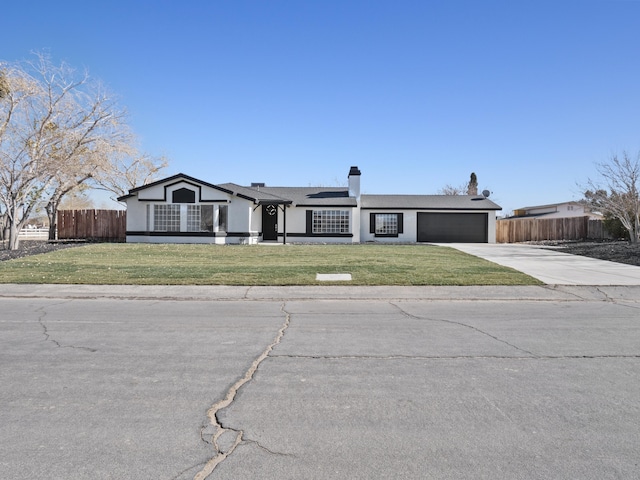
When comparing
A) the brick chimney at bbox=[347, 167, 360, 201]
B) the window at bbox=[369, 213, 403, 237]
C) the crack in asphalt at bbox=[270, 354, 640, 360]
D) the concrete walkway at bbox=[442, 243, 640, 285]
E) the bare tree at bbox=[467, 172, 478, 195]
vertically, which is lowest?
the crack in asphalt at bbox=[270, 354, 640, 360]

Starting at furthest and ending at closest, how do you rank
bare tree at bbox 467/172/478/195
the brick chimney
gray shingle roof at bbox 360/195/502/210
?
bare tree at bbox 467/172/478/195 → gray shingle roof at bbox 360/195/502/210 → the brick chimney

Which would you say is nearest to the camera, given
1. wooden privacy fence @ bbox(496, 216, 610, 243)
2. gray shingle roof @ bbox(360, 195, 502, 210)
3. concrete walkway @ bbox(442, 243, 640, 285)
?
concrete walkway @ bbox(442, 243, 640, 285)

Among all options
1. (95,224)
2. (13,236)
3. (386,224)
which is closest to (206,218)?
(13,236)

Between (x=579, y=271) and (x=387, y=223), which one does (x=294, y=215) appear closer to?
(x=387, y=223)

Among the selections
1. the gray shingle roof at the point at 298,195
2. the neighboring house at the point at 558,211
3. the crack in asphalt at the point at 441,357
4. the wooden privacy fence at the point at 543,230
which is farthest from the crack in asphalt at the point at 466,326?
the neighboring house at the point at 558,211

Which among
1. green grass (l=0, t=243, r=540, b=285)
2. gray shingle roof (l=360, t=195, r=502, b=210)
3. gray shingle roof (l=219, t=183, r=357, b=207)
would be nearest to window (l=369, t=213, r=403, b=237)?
gray shingle roof (l=360, t=195, r=502, b=210)

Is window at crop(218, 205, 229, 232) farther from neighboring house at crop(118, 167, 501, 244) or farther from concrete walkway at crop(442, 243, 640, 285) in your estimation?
concrete walkway at crop(442, 243, 640, 285)

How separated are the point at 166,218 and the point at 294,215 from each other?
7777 mm

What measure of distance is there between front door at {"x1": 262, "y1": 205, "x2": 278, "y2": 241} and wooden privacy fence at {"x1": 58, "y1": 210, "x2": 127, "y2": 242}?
9269 millimetres

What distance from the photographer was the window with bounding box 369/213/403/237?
103 ft

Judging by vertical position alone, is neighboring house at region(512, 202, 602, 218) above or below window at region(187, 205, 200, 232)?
above

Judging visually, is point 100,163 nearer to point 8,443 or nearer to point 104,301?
point 104,301

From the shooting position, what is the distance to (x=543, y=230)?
116 feet

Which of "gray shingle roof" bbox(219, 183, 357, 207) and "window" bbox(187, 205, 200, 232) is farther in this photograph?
"gray shingle roof" bbox(219, 183, 357, 207)
